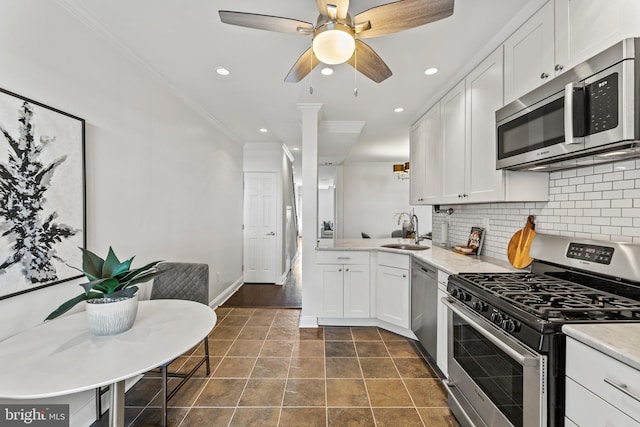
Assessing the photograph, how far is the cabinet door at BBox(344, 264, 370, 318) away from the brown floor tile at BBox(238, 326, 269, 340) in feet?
3.06

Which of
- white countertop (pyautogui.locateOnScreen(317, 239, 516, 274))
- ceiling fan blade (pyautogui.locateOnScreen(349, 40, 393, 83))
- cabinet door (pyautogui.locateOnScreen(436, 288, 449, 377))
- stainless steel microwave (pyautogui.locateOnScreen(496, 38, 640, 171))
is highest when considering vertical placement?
ceiling fan blade (pyautogui.locateOnScreen(349, 40, 393, 83))

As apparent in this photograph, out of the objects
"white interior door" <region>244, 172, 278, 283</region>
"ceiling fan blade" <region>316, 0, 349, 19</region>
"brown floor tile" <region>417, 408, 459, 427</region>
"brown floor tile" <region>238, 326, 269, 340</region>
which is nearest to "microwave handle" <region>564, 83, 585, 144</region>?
"ceiling fan blade" <region>316, 0, 349, 19</region>

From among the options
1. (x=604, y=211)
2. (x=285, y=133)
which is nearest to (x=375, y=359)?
(x=604, y=211)

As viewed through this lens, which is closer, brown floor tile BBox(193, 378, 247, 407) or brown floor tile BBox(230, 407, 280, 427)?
brown floor tile BBox(230, 407, 280, 427)

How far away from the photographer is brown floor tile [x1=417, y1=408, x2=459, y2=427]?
171 cm

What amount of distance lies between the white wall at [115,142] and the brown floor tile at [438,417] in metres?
2.08

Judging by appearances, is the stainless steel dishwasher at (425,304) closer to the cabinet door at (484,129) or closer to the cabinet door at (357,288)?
the cabinet door at (357,288)

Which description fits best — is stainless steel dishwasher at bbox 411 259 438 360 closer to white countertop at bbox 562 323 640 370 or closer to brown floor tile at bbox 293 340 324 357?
brown floor tile at bbox 293 340 324 357

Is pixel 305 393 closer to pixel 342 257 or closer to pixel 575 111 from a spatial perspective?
pixel 342 257

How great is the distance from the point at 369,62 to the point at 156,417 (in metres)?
2.64

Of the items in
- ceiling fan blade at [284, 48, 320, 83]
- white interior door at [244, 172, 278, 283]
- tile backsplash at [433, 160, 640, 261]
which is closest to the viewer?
tile backsplash at [433, 160, 640, 261]

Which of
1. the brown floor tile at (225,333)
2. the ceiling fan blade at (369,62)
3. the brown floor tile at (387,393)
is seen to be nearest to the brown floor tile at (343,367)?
the brown floor tile at (387,393)

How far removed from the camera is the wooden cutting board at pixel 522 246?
6.26ft

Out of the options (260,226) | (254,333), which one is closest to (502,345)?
(254,333)
